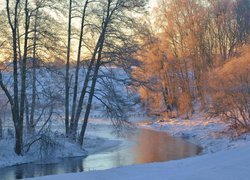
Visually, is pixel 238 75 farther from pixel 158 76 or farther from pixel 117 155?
pixel 158 76

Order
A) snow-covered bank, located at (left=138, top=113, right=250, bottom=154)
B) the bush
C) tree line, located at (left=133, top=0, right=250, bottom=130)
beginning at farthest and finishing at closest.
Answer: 1. tree line, located at (left=133, top=0, right=250, bottom=130)
2. the bush
3. snow-covered bank, located at (left=138, top=113, right=250, bottom=154)

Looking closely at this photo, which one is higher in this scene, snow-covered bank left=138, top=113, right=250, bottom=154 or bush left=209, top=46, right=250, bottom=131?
bush left=209, top=46, right=250, bottom=131

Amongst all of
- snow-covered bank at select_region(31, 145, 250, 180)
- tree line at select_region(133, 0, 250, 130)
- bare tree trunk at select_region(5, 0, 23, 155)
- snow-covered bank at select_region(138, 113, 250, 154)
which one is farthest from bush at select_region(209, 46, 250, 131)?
bare tree trunk at select_region(5, 0, 23, 155)

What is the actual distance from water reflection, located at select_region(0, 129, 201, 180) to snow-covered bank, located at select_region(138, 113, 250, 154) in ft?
3.78

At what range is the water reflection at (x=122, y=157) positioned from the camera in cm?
2008

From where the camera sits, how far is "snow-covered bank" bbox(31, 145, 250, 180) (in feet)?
41.4

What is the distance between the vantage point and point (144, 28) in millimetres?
26938

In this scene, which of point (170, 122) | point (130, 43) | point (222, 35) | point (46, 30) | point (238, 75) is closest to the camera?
point (46, 30)

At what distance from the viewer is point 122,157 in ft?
77.5

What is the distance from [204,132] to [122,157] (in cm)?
1171

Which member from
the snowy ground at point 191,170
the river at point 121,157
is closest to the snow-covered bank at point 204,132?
the river at point 121,157

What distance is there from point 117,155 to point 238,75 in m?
9.96

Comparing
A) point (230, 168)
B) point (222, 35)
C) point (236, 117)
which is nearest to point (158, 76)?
point (222, 35)

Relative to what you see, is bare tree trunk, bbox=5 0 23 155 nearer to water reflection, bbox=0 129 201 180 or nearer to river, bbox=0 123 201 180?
river, bbox=0 123 201 180
